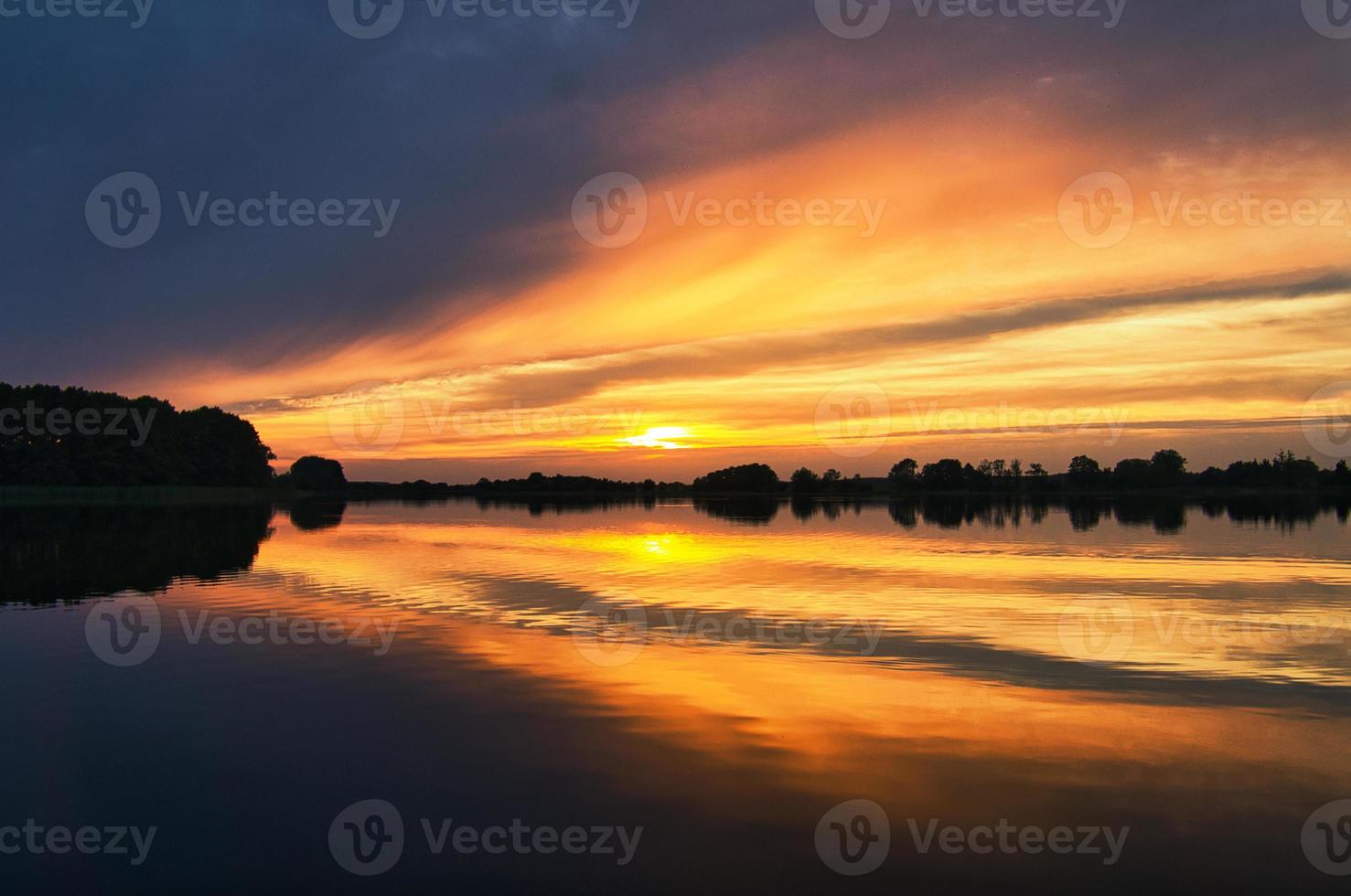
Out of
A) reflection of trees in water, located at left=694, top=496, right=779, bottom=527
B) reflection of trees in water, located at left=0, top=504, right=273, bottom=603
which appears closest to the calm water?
reflection of trees in water, located at left=0, top=504, right=273, bottom=603

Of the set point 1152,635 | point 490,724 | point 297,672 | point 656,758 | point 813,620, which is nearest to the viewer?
point 656,758

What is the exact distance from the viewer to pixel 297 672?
53.8 ft

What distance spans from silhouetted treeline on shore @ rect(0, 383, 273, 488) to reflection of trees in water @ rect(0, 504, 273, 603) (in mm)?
70516

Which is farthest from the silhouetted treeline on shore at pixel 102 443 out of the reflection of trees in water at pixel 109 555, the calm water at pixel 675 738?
the calm water at pixel 675 738

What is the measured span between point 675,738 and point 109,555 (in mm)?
35702

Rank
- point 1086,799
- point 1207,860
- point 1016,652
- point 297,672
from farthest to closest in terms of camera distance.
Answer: point 1016,652 → point 297,672 → point 1086,799 → point 1207,860

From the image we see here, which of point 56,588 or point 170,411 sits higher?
point 170,411

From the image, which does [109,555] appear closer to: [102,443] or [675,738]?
[675,738]

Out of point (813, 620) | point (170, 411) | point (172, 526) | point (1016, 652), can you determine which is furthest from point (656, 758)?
point (170, 411)

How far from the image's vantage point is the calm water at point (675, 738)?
8.73 meters

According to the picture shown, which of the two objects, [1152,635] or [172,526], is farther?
[172,526]

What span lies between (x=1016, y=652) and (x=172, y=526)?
2403 inches

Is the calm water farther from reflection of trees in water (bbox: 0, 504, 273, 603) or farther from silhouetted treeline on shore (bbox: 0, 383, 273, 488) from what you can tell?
silhouetted treeline on shore (bbox: 0, 383, 273, 488)

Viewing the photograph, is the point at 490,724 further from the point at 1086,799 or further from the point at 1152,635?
the point at 1152,635
